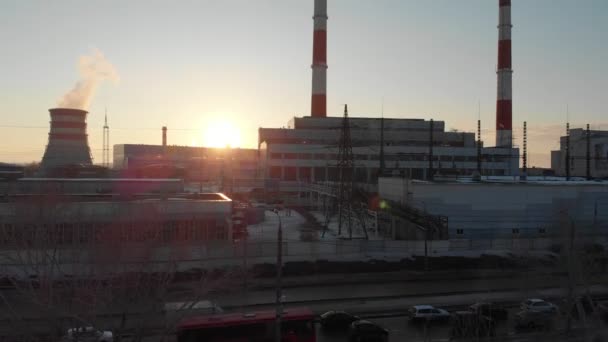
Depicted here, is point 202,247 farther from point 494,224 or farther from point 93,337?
point 494,224

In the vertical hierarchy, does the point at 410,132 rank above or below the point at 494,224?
above

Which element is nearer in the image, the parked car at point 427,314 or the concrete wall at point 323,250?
the parked car at point 427,314

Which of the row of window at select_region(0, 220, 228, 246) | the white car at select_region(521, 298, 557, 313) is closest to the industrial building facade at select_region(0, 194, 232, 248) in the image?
the row of window at select_region(0, 220, 228, 246)

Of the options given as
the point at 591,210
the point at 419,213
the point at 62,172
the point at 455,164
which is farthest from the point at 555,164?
the point at 62,172

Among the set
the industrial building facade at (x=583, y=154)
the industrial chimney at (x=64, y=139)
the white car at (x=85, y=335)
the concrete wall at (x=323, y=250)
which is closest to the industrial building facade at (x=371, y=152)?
the industrial building facade at (x=583, y=154)

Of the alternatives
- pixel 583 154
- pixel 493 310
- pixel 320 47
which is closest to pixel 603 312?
pixel 493 310

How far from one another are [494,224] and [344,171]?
7548 millimetres

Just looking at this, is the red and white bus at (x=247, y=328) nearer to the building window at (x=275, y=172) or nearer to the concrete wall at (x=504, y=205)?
the concrete wall at (x=504, y=205)

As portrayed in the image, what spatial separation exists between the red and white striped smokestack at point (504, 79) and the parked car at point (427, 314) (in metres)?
39.2

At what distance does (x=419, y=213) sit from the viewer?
2409 cm

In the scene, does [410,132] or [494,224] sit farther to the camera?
[410,132]

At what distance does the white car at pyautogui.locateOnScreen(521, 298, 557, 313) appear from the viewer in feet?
42.8

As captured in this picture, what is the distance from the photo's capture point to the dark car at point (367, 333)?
36.7ft

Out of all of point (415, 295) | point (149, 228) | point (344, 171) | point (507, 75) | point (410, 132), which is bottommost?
point (415, 295)
